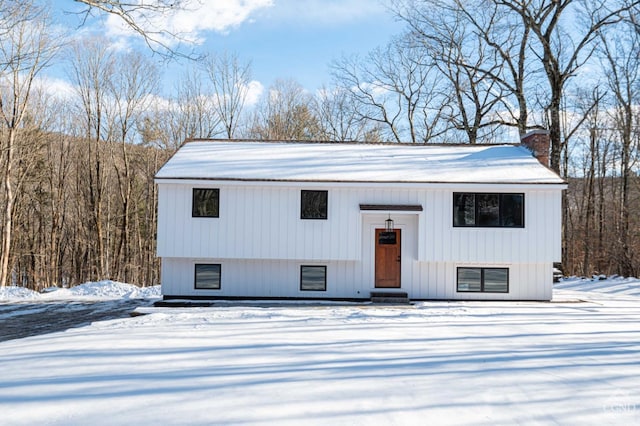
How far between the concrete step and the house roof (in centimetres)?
351

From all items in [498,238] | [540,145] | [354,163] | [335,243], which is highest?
[540,145]

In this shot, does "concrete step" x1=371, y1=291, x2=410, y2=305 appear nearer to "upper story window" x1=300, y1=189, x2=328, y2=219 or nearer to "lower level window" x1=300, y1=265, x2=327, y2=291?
"lower level window" x1=300, y1=265, x2=327, y2=291

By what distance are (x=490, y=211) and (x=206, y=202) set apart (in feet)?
29.3

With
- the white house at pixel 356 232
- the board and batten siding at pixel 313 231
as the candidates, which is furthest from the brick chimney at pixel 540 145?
the board and batten siding at pixel 313 231

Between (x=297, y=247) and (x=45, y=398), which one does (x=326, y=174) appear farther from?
(x=45, y=398)

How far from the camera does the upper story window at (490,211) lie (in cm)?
1377

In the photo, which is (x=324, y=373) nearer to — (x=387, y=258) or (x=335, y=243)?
(x=335, y=243)

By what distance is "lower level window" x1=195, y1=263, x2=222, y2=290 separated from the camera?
46.2 ft

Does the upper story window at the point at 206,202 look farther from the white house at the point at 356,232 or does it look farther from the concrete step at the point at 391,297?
the concrete step at the point at 391,297

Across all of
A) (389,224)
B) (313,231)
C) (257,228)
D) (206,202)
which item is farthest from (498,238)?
(206,202)

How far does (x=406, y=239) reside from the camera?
14203 mm

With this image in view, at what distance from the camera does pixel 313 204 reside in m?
13.8

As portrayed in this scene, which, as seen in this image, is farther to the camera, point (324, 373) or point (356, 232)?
point (356, 232)

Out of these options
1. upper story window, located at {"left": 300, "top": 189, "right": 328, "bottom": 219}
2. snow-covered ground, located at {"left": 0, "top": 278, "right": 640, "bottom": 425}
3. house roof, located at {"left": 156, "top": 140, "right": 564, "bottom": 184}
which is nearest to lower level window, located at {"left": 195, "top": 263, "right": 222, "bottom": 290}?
house roof, located at {"left": 156, "top": 140, "right": 564, "bottom": 184}
